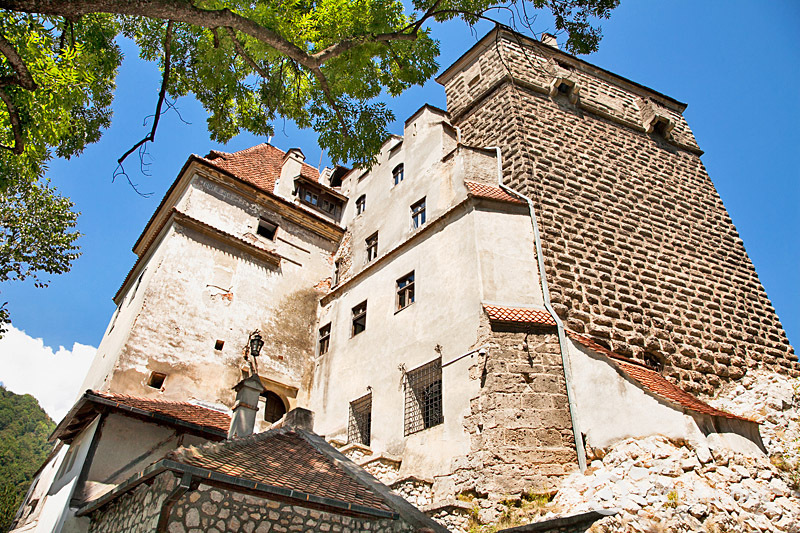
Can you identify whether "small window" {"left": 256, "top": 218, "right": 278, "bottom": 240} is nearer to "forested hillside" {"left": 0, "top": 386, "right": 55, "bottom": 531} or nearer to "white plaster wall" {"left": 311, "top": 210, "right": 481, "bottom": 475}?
"white plaster wall" {"left": 311, "top": 210, "right": 481, "bottom": 475}

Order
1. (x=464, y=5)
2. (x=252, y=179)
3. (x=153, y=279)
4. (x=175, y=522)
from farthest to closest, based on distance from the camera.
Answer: (x=252, y=179) < (x=153, y=279) < (x=464, y=5) < (x=175, y=522)

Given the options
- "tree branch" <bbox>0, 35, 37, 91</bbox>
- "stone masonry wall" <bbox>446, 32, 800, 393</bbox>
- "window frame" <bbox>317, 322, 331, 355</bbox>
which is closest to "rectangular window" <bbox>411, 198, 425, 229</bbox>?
"stone masonry wall" <bbox>446, 32, 800, 393</bbox>

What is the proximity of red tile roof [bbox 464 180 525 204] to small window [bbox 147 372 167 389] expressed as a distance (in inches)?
343

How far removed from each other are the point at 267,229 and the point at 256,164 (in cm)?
353

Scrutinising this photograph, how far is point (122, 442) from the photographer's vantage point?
9.71 m

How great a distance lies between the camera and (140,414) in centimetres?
976

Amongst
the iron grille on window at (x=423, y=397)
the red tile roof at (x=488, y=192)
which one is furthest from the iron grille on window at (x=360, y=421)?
the red tile roof at (x=488, y=192)

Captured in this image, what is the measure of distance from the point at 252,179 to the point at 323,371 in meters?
A: 7.37

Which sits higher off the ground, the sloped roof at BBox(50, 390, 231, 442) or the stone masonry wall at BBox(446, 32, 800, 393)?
the stone masonry wall at BBox(446, 32, 800, 393)

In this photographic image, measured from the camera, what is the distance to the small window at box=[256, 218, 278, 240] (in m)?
16.9

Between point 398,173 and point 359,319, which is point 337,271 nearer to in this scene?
point 359,319

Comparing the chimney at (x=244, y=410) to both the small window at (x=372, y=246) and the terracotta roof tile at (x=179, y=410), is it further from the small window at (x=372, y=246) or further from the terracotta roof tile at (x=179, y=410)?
the small window at (x=372, y=246)

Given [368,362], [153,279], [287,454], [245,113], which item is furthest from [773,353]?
[153,279]

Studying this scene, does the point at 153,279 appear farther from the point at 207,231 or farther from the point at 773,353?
the point at 773,353
